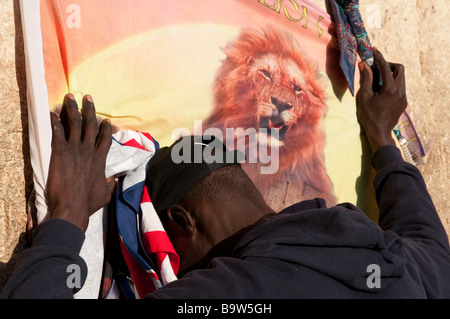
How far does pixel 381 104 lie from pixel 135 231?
1.14 metres

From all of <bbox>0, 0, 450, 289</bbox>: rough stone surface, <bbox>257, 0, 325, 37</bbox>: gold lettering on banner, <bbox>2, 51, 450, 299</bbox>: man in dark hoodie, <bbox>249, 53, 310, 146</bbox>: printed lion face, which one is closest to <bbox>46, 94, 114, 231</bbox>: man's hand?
<bbox>2, 51, 450, 299</bbox>: man in dark hoodie

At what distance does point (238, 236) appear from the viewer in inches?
58.6

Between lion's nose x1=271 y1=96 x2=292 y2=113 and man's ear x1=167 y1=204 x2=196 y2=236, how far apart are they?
0.64 m

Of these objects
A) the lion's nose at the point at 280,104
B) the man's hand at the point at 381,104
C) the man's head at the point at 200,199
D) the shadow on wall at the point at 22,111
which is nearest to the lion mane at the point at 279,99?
the lion's nose at the point at 280,104

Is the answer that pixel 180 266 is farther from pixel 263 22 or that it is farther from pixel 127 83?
pixel 263 22

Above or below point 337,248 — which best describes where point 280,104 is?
above

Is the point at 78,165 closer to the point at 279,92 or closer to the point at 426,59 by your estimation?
the point at 279,92

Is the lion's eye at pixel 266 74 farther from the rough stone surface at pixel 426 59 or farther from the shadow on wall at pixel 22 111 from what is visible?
the shadow on wall at pixel 22 111

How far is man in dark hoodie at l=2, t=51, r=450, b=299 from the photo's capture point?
4.03ft

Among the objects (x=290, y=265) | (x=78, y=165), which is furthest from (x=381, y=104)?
(x=78, y=165)

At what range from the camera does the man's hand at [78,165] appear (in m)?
1.42

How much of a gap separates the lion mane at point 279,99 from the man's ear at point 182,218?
396mm

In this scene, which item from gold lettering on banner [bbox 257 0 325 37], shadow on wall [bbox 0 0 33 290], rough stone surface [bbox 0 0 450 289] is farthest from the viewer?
rough stone surface [bbox 0 0 450 289]

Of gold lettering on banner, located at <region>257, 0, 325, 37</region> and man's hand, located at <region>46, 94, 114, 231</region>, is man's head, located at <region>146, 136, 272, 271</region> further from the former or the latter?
gold lettering on banner, located at <region>257, 0, 325, 37</region>
